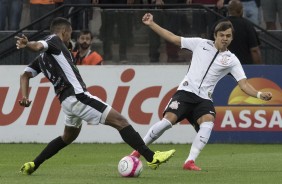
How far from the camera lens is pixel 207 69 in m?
14.3

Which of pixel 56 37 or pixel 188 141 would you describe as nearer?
pixel 56 37

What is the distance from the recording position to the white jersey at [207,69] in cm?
1422

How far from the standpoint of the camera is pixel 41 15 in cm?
2186

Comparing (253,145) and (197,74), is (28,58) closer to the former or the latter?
(253,145)

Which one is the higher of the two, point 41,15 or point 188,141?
point 41,15

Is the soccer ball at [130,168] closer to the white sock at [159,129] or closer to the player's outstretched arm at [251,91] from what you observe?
the white sock at [159,129]

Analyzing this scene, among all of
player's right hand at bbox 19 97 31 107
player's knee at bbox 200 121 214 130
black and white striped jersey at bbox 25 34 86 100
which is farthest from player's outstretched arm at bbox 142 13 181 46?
player's right hand at bbox 19 97 31 107

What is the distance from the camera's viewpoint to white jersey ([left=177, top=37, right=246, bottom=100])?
1422cm

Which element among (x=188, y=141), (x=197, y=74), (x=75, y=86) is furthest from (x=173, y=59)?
(x=75, y=86)

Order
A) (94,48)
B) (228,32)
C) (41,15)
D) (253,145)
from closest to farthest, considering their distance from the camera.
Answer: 1. (228,32)
2. (253,145)
3. (94,48)
4. (41,15)

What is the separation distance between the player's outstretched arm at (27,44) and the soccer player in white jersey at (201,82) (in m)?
A: 2.12

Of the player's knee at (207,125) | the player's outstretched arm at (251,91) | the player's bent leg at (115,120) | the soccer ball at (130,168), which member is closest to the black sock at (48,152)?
the player's bent leg at (115,120)

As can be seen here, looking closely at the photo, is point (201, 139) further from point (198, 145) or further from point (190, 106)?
point (190, 106)

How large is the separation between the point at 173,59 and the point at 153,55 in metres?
0.39
